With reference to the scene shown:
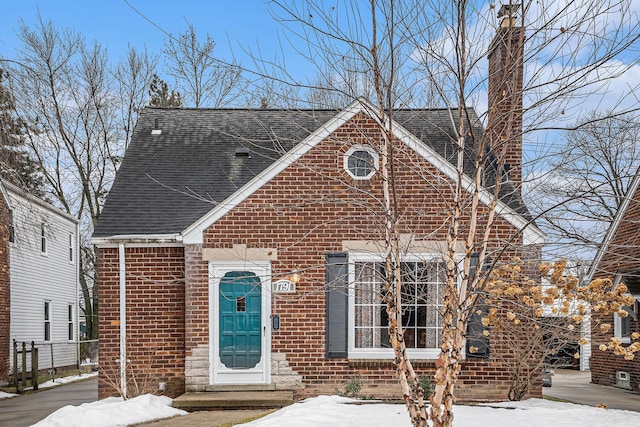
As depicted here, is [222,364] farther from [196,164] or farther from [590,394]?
[590,394]

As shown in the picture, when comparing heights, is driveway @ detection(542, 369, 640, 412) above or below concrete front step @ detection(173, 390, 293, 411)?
below

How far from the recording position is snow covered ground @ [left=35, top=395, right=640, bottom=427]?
28.9ft

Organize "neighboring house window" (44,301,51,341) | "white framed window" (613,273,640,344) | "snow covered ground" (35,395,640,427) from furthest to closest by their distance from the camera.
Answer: "neighboring house window" (44,301,51,341)
"white framed window" (613,273,640,344)
"snow covered ground" (35,395,640,427)

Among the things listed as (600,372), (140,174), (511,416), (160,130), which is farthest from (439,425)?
(600,372)

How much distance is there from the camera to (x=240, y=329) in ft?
38.9

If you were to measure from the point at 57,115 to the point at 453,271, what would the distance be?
2497 cm

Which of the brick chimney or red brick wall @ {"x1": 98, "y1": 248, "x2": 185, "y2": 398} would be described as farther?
red brick wall @ {"x1": 98, "y1": 248, "x2": 185, "y2": 398}

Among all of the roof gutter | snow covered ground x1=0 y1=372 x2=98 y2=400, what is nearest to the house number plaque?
the roof gutter

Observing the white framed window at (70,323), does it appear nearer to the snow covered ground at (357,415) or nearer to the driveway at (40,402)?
the driveway at (40,402)

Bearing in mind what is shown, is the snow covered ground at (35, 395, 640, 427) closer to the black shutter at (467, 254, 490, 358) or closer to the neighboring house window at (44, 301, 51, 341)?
the black shutter at (467, 254, 490, 358)

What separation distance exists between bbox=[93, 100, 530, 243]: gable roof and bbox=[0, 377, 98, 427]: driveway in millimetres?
3512

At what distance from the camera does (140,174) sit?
545 inches

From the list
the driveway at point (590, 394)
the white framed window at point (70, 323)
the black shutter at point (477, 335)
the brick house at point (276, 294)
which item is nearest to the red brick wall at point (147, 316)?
the brick house at point (276, 294)

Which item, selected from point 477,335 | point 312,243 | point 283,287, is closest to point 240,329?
point 283,287
